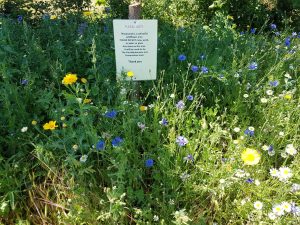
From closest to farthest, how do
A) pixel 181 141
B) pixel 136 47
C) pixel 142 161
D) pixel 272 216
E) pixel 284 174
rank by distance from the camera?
pixel 272 216 < pixel 284 174 < pixel 181 141 < pixel 142 161 < pixel 136 47

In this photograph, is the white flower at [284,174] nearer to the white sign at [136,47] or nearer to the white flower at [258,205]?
the white flower at [258,205]

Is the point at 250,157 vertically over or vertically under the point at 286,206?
over

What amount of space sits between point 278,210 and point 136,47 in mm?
1459

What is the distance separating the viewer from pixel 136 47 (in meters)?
2.42

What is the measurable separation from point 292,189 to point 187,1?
388 cm

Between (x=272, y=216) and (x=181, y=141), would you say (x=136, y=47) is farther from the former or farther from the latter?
(x=272, y=216)

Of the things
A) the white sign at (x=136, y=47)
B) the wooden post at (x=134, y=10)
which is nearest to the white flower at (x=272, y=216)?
the white sign at (x=136, y=47)

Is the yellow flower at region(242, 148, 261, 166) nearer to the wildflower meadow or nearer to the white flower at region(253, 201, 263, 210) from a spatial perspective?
the wildflower meadow

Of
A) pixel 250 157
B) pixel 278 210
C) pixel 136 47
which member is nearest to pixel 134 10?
pixel 136 47

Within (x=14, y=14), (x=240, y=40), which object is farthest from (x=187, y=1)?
(x=14, y=14)

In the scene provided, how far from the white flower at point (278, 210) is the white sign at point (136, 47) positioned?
131 centimetres

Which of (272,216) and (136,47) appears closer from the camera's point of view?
(272,216)

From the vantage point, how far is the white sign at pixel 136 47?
2.33 meters

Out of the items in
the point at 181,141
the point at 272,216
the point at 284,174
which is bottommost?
the point at 272,216
